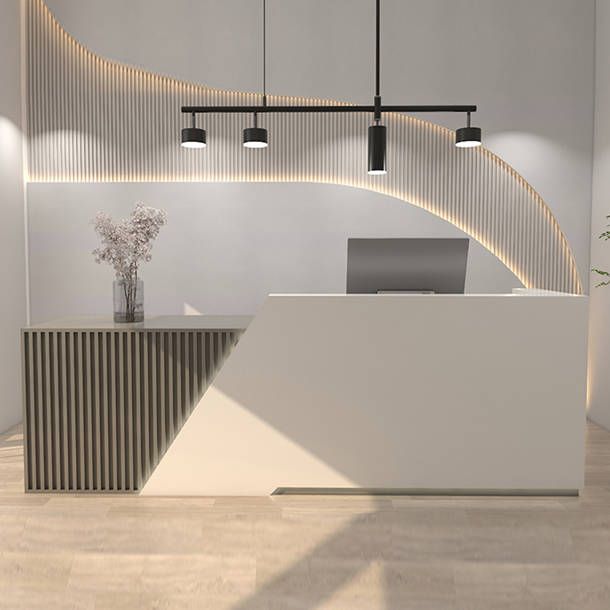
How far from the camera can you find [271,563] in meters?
2.54

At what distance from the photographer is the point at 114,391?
3.09 meters

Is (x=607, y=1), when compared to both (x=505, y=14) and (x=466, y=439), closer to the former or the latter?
(x=505, y=14)

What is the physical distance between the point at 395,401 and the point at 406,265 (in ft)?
2.53

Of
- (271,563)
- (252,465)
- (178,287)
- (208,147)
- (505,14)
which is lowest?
(271,563)

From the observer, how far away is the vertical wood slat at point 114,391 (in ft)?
10.1

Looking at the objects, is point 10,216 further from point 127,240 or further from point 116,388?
point 116,388

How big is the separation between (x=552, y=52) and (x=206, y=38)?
273 cm

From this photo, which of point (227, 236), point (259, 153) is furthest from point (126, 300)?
point (259, 153)

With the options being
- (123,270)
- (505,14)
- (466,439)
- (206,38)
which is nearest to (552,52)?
(505,14)

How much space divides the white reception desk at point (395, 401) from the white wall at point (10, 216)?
2.08 meters

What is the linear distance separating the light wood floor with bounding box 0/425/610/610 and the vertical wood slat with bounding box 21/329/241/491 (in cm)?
24

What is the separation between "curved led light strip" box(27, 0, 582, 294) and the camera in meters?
4.84

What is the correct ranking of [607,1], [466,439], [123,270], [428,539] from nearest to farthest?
[428,539] < [466,439] < [123,270] < [607,1]

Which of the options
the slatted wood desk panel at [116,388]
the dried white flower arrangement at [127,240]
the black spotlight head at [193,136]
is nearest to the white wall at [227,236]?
the black spotlight head at [193,136]
